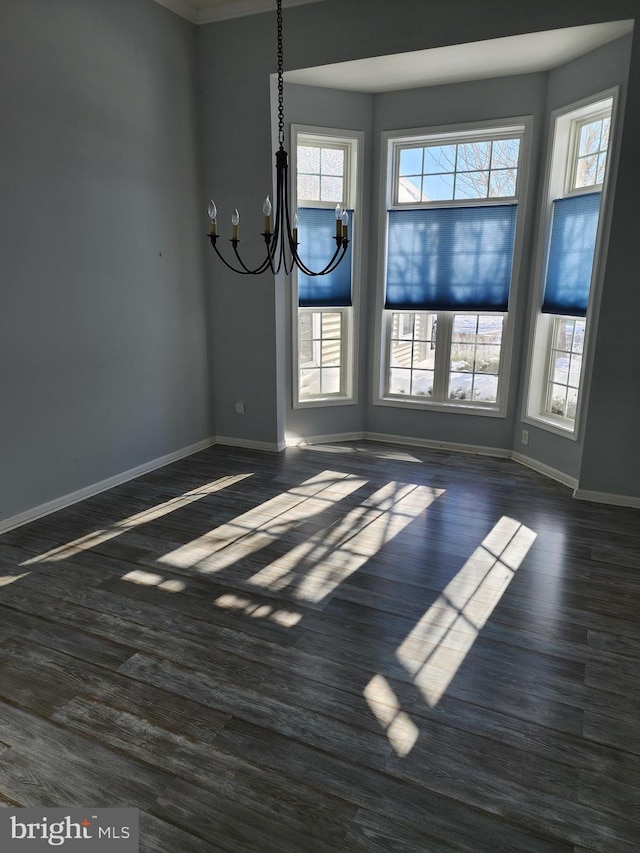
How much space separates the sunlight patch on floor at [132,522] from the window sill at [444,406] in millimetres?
1714

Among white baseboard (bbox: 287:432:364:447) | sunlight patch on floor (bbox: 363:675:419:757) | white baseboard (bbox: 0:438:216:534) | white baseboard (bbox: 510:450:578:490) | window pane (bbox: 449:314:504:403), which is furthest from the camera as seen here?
white baseboard (bbox: 287:432:364:447)

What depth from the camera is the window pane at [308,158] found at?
16.1ft

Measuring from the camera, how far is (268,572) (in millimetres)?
3100

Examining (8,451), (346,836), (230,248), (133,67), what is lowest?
(346,836)

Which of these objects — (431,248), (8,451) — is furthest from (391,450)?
(8,451)

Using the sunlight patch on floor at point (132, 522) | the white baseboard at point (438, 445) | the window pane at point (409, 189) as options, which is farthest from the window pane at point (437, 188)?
the sunlight patch on floor at point (132, 522)

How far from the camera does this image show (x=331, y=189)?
507 centimetres

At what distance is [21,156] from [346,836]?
3804mm

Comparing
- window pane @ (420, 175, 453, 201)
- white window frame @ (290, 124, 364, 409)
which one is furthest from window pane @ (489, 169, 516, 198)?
white window frame @ (290, 124, 364, 409)

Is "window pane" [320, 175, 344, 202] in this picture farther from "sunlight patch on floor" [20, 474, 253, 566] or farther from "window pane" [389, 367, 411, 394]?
"sunlight patch on floor" [20, 474, 253, 566]

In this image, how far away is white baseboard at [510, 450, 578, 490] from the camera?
4.41 meters

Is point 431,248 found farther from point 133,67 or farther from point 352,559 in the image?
point 352,559

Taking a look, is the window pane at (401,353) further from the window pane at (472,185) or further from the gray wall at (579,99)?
the window pane at (472,185)

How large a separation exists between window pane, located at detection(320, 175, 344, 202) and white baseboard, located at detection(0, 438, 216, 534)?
252cm
